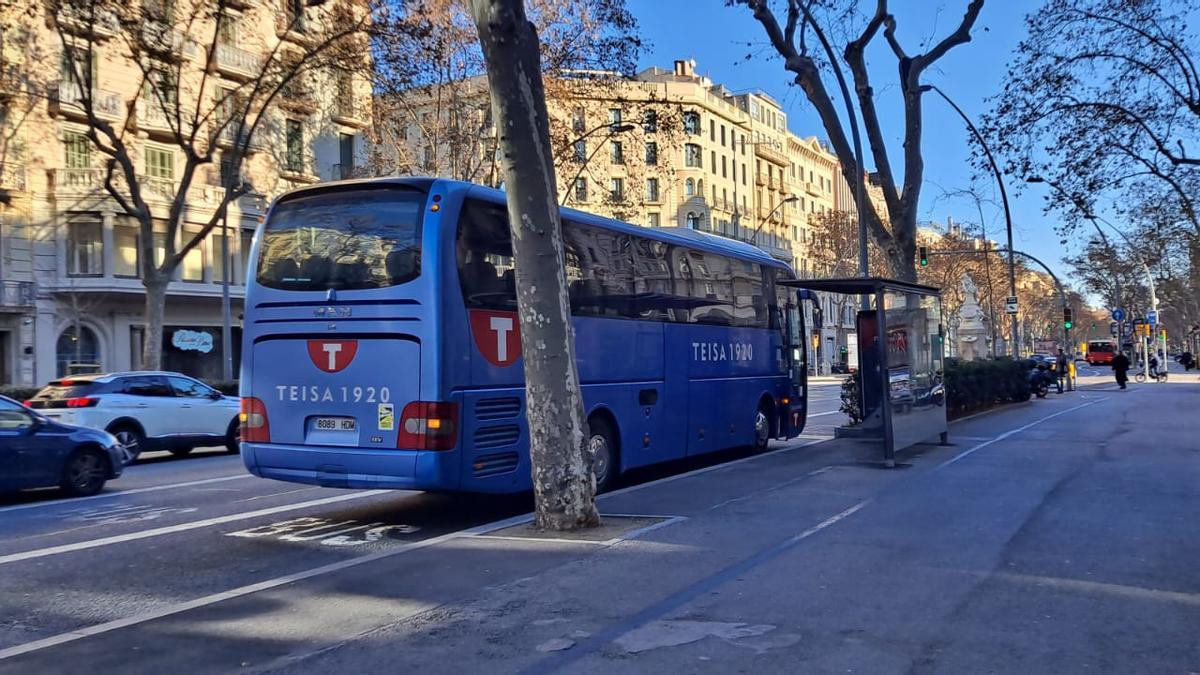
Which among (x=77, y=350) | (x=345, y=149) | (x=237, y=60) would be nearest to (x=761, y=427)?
(x=77, y=350)

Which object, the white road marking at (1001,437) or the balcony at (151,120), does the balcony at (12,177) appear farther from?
the white road marking at (1001,437)

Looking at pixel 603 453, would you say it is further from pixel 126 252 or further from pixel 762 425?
pixel 126 252

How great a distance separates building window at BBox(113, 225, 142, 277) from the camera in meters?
32.9

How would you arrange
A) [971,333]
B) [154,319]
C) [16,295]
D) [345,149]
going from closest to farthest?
[154,319] → [16,295] → [971,333] → [345,149]

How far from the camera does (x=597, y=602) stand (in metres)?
6.51

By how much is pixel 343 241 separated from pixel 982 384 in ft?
68.1

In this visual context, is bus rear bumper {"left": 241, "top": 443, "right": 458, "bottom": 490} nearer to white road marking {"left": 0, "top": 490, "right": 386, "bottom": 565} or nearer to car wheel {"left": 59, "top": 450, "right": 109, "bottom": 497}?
white road marking {"left": 0, "top": 490, "right": 386, "bottom": 565}

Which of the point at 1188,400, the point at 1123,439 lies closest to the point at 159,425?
the point at 1123,439

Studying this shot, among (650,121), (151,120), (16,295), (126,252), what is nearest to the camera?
(650,121)

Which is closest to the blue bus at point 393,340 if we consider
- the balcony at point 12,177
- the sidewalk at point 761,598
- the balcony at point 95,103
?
the sidewalk at point 761,598

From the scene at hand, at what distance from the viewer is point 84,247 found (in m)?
32.5

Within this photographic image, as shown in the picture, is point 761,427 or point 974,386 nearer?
point 761,427

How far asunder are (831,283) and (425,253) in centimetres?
760

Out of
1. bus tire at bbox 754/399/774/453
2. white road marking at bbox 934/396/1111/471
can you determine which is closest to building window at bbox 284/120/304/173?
bus tire at bbox 754/399/774/453
